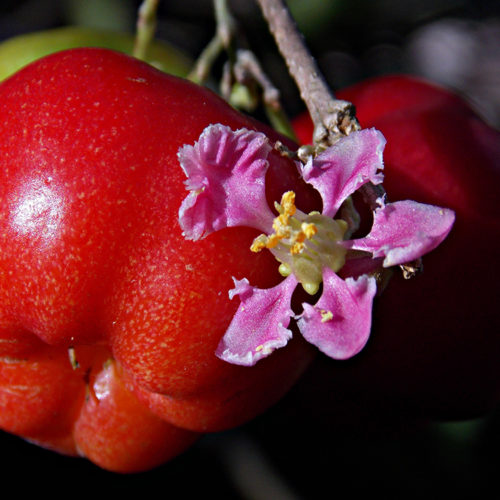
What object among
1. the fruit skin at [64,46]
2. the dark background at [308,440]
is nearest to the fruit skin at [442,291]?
the dark background at [308,440]

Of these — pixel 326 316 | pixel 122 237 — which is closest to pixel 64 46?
pixel 122 237

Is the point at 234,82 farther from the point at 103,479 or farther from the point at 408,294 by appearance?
the point at 103,479

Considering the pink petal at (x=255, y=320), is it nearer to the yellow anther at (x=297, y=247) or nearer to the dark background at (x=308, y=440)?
the yellow anther at (x=297, y=247)

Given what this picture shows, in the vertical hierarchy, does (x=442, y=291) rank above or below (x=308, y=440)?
above

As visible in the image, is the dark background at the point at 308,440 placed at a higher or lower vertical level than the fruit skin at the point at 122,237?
lower

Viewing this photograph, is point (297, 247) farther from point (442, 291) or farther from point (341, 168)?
point (442, 291)

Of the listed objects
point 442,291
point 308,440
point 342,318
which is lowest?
point 308,440

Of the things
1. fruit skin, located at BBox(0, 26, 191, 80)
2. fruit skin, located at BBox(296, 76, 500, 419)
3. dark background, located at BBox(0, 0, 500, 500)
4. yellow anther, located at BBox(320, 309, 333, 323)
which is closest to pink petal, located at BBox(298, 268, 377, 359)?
yellow anther, located at BBox(320, 309, 333, 323)
